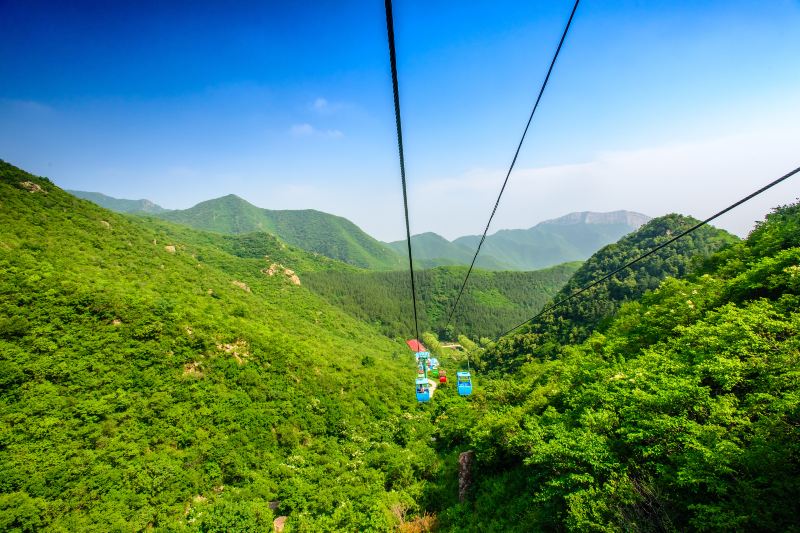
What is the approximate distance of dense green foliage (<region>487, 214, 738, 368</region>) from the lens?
73.1 m

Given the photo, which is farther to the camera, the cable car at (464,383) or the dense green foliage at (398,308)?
the dense green foliage at (398,308)

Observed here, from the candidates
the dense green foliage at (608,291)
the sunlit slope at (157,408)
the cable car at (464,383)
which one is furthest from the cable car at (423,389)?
the dense green foliage at (608,291)

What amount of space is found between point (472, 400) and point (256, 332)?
112ft

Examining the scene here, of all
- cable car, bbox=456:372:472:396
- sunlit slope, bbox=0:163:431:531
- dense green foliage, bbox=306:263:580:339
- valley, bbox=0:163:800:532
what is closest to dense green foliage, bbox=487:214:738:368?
valley, bbox=0:163:800:532

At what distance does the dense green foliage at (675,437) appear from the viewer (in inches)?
349

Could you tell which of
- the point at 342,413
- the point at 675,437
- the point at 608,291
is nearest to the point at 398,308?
the point at 608,291

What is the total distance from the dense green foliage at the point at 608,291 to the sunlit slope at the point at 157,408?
4088 cm

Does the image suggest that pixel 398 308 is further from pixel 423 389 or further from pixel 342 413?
pixel 423 389

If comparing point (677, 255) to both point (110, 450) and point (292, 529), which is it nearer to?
point (292, 529)

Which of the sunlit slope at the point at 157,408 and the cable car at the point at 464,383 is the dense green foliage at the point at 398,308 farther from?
the cable car at the point at 464,383

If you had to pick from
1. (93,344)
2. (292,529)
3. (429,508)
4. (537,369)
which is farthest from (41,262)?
(537,369)

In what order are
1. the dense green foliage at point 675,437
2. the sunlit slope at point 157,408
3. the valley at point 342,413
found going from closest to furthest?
the dense green foliage at point 675,437 → the valley at point 342,413 → the sunlit slope at point 157,408

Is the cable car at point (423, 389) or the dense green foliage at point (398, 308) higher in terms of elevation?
the cable car at point (423, 389)

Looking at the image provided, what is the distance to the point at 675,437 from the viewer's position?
1141cm
